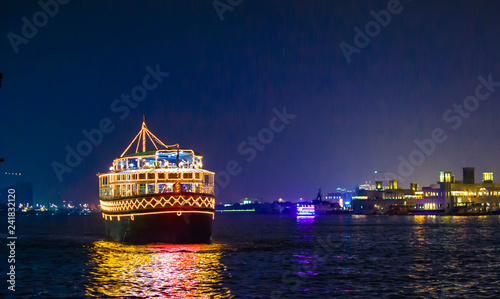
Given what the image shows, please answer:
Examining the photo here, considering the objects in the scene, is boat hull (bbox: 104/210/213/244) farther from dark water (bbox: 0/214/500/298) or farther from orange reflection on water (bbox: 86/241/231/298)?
dark water (bbox: 0/214/500/298)

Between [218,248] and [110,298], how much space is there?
2861 cm

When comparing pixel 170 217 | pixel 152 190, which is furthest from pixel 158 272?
pixel 152 190

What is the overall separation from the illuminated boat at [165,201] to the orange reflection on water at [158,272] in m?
1.86

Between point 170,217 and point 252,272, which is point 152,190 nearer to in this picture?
point 170,217

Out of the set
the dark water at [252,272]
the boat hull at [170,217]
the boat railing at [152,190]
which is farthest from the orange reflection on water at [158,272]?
the boat railing at [152,190]

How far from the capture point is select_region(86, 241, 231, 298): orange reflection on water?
34281mm

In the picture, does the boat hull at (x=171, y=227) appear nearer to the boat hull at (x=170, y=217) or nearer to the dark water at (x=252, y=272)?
the boat hull at (x=170, y=217)

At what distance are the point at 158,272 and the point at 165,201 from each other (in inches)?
714

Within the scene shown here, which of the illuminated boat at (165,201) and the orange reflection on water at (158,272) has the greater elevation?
the illuminated boat at (165,201)

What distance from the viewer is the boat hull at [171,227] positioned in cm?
5947

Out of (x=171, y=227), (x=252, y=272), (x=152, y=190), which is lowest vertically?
(x=252, y=272)

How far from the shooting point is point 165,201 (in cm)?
5903

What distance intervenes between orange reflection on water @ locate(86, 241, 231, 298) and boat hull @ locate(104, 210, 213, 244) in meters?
1.15

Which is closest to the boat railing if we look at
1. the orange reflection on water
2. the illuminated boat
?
the illuminated boat
